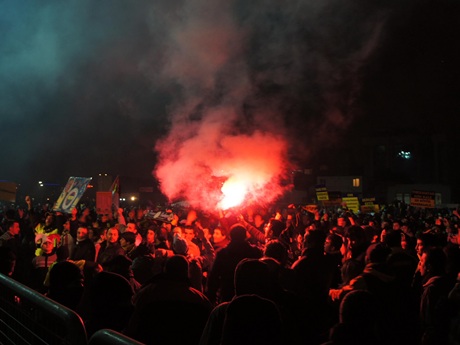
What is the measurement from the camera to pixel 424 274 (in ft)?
18.1

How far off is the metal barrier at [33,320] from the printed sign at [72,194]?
8.89 metres

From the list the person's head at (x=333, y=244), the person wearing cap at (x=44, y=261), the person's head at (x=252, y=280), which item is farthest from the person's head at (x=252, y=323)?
the person wearing cap at (x=44, y=261)

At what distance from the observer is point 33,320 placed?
3.04 metres

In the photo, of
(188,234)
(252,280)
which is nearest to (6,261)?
(252,280)

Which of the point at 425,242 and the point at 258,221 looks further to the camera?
the point at 258,221

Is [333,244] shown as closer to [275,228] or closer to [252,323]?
[275,228]

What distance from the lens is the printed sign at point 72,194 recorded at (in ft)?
41.1

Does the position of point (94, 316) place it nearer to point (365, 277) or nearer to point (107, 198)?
point (365, 277)

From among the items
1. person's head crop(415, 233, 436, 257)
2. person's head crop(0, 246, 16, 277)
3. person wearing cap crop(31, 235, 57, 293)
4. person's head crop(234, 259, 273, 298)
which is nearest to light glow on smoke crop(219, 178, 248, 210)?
person wearing cap crop(31, 235, 57, 293)

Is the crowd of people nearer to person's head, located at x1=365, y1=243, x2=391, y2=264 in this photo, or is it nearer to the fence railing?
person's head, located at x1=365, y1=243, x2=391, y2=264

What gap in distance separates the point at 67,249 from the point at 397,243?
5.18 meters

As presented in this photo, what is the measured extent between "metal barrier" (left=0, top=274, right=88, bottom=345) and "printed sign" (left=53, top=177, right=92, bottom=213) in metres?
8.89

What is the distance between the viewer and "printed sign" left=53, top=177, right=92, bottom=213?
1253 centimetres

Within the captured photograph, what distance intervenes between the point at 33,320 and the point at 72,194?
10219mm
